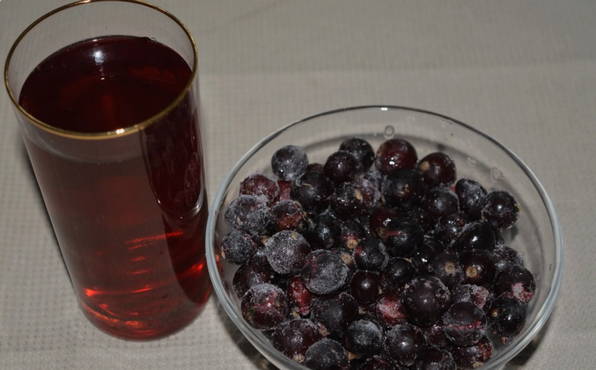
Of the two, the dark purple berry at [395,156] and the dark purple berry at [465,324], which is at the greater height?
the dark purple berry at [395,156]

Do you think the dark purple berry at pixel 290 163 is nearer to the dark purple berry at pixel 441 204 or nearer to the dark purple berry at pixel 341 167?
the dark purple berry at pixel 341 167

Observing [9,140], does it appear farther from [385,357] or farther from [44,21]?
[385,357]

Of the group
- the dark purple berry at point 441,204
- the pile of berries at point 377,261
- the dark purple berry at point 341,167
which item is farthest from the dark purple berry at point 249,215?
the dark purple berry at point 441,204

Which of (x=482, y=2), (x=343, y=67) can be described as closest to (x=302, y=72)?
(x=343, y=67)

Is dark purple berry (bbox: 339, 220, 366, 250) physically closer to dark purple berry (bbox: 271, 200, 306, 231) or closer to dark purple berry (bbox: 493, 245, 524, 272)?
dark purple berry (bbox: 271, 200, 306, 231)

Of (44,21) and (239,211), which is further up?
(44,21)
